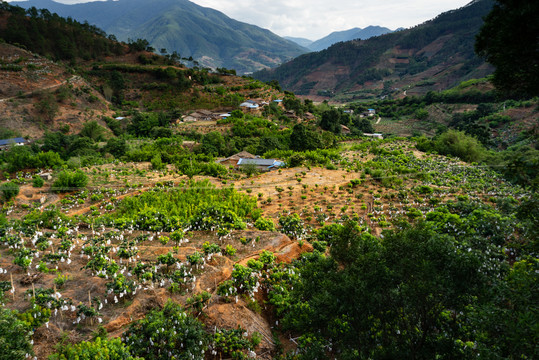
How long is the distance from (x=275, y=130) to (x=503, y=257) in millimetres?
42303

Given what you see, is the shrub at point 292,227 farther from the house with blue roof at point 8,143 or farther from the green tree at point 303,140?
the house with blue roof at point 8,143

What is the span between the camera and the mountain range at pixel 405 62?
12612 centimetres

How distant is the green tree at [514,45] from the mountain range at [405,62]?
414ft

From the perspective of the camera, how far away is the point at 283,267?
13180 millimetres

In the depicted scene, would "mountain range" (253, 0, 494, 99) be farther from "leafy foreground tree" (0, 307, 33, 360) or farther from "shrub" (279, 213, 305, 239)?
"leafy foreground tree" (0, 307, 33, 360)

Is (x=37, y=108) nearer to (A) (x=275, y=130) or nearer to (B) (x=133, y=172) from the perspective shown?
(B) (x=133, y=172)

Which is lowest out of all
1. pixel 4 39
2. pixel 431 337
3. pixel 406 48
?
pixel 431 337

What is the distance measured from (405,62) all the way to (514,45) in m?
183

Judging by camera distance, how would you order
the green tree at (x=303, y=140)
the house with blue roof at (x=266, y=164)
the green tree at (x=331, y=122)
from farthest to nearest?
the green tree at (x=331, y=122) → the green tree at (x=303, y=140) → the house with blue roof at (x=266, y=164)

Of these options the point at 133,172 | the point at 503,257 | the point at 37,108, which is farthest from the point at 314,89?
the point at 503,257

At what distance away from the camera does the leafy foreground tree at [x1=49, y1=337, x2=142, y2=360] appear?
6.54m

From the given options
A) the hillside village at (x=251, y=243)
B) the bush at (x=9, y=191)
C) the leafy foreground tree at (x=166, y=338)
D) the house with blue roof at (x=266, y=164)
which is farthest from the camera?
the house with blue roof at (x=266, y=164)

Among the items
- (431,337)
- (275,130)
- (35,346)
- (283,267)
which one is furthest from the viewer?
(275,130)

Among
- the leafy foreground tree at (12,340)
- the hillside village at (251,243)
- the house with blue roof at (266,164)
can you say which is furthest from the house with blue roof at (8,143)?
the leafy foreground tree at (12,340)
